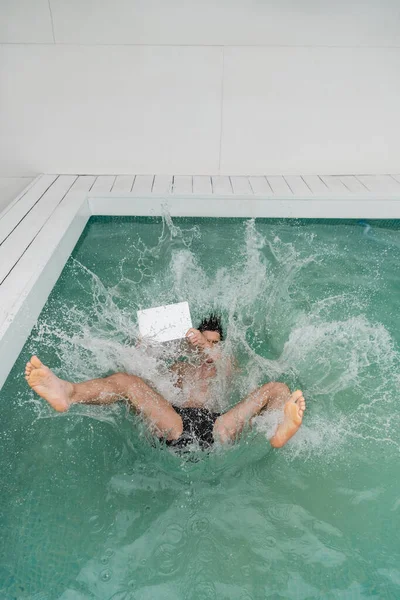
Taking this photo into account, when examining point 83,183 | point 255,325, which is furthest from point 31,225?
point 255,325

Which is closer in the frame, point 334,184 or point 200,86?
point 200,86

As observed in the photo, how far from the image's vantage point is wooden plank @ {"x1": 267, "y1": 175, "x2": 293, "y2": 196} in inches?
145

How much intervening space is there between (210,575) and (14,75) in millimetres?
3652

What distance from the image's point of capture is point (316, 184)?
3879 mm

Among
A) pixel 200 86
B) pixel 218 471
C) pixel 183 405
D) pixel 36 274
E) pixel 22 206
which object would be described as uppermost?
pixel 200 86

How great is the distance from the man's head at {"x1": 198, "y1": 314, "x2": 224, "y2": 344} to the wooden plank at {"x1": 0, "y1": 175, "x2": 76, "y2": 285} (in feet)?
3.67

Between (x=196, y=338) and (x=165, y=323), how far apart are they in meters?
0.25

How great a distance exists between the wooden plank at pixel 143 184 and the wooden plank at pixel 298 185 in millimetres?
1138

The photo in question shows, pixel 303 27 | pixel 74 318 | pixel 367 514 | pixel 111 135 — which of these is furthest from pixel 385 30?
pixel 367 514

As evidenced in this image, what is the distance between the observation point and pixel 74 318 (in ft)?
8.45

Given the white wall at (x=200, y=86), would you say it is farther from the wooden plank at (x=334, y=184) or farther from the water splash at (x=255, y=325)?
the water splash at (x=255, y=325)

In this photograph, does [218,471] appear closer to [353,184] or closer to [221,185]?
[221,185]

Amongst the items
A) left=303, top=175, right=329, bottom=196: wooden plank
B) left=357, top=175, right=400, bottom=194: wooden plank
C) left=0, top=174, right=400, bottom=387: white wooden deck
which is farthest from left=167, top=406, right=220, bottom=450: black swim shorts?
left=357, top=175, right=400, bottom=194: wooden plank

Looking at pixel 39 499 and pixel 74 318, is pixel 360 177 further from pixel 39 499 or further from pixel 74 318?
pixel 39 499
